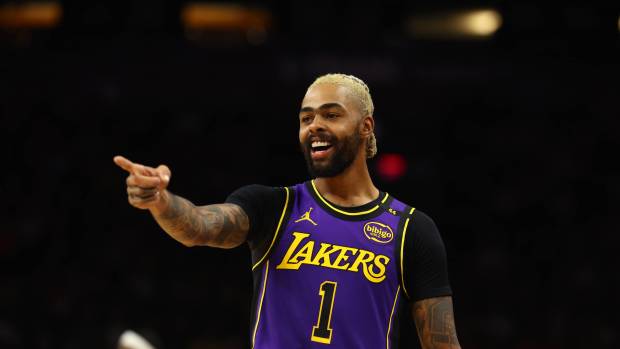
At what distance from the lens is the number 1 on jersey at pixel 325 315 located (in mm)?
3309

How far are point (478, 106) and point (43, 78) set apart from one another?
5.73 meters

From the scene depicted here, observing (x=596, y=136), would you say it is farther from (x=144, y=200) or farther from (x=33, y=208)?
(x=144, y=200)

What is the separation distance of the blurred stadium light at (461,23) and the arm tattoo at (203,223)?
8170 millimetres

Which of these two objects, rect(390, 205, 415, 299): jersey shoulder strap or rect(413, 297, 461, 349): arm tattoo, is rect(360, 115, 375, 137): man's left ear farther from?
rect(413, 297, 461, 349): arm tattoo

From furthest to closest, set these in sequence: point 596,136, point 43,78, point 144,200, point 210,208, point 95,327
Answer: point 596,136 < point 43,78 < point 95,327 < point 210,208 < point 144,200

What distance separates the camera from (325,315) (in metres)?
3.33

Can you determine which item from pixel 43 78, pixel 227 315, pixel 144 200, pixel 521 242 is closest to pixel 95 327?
pixel 227 315

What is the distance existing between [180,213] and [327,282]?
744mm

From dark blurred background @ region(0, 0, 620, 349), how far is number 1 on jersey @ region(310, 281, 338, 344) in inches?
244

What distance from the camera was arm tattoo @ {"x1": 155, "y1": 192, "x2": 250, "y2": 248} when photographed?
2.92m

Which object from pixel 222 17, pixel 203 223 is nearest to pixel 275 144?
pixel 222 17

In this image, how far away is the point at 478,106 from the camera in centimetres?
1141

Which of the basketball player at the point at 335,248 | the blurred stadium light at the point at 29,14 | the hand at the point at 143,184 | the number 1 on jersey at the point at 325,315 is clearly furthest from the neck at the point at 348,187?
the blurred stadium light at the point at 29,14

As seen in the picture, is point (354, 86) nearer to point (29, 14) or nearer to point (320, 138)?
point (320, 138)
